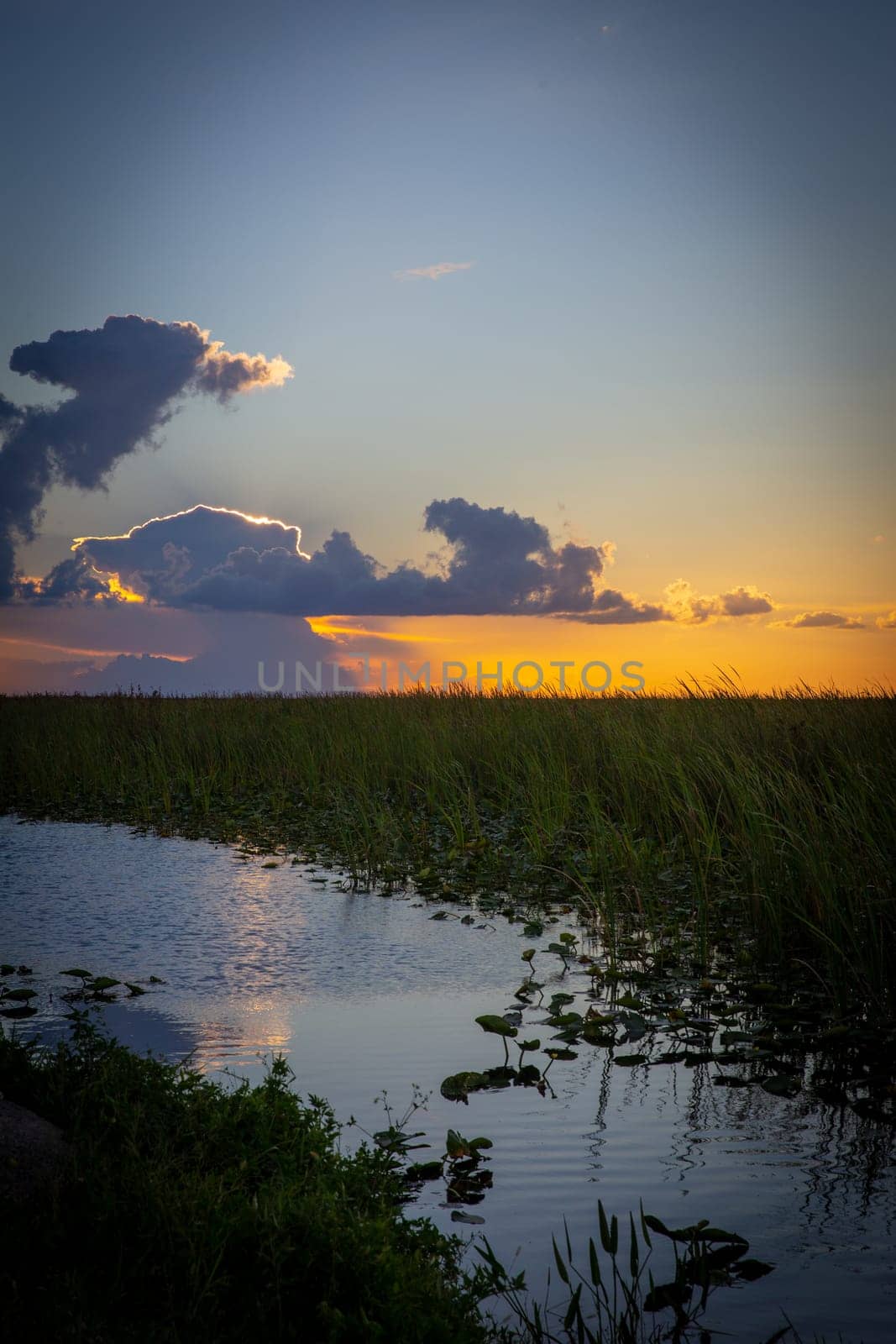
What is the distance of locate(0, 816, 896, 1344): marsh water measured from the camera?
8.71ft

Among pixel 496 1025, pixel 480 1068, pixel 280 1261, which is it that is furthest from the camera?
pixel 496 1025

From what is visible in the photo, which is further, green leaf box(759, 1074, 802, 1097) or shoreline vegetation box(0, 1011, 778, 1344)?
green leaf box(759, 1074, 802, 1097)

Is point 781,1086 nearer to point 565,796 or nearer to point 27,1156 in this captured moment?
point 27,1156

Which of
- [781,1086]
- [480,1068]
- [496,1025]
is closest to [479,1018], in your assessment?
[496,1025]

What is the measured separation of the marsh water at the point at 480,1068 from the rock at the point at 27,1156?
97cm

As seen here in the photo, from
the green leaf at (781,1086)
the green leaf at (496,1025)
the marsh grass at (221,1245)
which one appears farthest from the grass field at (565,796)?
the marsh grass at (221,1245)

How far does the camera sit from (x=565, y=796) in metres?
8.82

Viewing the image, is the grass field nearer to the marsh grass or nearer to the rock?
the marsh grass

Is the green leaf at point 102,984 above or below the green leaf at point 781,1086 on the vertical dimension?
below

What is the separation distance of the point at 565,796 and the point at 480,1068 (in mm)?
5044

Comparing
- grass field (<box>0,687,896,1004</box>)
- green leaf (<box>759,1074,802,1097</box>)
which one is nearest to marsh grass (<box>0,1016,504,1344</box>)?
green leaf (<box>759,1074,802,1097</box>)

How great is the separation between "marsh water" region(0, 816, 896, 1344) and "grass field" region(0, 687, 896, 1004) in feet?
3.47

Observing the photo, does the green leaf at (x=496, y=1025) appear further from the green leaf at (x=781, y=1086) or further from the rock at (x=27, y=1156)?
the rock at (x=27, y=1156)

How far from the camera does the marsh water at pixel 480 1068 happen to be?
8.71ft
